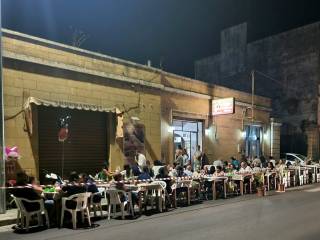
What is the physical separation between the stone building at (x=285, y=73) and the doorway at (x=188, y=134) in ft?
46.4

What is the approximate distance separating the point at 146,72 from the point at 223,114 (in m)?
6.03

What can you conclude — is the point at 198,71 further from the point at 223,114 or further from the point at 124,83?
the point at 124,83

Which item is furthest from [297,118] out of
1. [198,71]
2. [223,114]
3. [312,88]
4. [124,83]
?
[124,83]

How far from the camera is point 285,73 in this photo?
3328 centimetres

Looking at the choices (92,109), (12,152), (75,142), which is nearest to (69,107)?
(92,109)

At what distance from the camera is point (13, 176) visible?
38.8ft

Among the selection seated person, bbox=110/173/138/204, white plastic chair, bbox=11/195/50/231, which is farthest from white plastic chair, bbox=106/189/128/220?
white plastic chair, bbox=11/195/50/231

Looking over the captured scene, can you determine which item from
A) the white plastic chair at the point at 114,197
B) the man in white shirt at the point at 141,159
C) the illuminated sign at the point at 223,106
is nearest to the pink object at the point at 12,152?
the white plastic chair at the point at 114,197

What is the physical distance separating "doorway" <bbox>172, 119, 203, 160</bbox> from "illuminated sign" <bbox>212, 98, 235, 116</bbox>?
1.16 m

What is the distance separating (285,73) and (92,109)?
77.5 feet

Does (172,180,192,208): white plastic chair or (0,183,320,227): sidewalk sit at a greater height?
(172,180,192,208): white plastic chair

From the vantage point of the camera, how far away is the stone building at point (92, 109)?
12.4 metres

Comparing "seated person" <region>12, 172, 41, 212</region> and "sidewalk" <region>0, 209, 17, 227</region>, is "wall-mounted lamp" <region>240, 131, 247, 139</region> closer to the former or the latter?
"sidewalk" <region>0, 209, 17, 227</region>

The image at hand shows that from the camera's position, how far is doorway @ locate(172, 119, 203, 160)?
20.1 m
